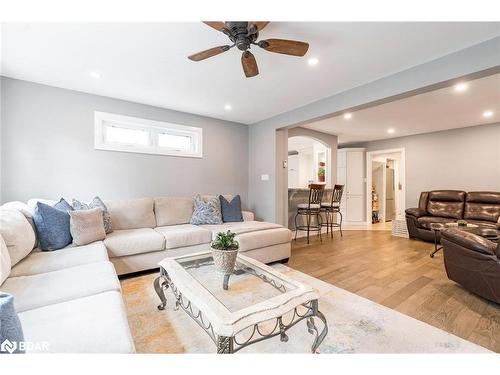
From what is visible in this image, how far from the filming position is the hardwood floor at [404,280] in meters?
1.84

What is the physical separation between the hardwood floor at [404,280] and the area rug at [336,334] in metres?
0.18

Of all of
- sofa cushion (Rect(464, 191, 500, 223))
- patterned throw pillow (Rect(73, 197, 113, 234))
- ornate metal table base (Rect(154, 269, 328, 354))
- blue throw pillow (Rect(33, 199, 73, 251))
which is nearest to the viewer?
ornate metal table base (Rect(154, 269, 328, 354))

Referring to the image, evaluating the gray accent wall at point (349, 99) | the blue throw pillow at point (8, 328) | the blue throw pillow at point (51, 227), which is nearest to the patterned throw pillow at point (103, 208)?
the blue throw pillow at point (51, 227)

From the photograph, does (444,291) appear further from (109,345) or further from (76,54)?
(76,54)

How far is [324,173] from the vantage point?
5762 mm

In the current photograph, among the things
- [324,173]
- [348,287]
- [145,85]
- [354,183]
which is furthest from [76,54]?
[354,183]

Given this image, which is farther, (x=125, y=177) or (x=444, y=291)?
(x=125, y=177)

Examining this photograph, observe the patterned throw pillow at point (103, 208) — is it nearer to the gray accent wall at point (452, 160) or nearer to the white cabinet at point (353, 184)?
the white cabinet at point (353, 184)

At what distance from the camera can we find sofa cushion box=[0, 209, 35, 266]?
1.69 m

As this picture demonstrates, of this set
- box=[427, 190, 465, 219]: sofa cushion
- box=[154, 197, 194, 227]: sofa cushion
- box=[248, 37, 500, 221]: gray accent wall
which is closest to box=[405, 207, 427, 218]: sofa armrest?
box=[427, 190, 465, 219]: sofa cushion

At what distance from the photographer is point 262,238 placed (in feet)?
9.96

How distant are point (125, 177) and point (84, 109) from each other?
1060 millimetres

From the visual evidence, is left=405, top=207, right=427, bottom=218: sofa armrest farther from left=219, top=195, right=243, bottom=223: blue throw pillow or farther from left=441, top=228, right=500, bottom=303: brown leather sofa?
left=219, top=195, right=243, bottom=223: blue throw pillow

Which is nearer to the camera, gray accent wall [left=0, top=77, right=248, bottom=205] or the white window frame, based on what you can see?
gray accent wall [left=0, top=77, right=248, bottom=205]
